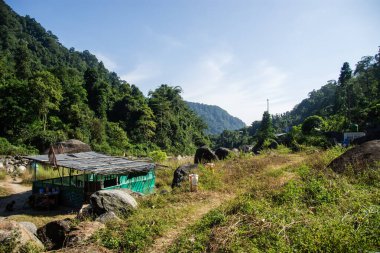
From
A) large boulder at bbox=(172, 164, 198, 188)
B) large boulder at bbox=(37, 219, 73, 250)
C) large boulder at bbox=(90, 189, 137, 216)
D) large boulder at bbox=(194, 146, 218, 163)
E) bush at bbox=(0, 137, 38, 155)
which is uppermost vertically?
bush at bbox=(0, 137, 38, 155)

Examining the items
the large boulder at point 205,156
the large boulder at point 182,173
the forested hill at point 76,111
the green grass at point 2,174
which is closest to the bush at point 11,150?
the forested hill at point 76,111

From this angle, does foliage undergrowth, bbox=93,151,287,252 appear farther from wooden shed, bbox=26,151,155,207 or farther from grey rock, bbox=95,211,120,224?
wooden shed, bbox=26,151,155,207

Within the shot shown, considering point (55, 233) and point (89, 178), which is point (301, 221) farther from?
point (89, 178)

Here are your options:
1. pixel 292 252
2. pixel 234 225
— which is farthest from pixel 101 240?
pixel 292 252

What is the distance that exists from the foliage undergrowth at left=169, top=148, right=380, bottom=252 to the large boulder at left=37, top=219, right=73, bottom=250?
3.53 m

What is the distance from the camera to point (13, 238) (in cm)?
641

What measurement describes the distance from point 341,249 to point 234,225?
2307 millimetres

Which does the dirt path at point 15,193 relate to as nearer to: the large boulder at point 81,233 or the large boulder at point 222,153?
the large boulder at point 81,233

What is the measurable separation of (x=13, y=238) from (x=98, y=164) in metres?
10.0

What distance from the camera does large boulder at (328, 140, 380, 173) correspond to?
912 centimetres

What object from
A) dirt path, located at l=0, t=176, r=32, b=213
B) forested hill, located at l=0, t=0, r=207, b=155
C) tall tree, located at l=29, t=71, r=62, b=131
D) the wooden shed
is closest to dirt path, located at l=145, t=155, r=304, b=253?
the wooden shed

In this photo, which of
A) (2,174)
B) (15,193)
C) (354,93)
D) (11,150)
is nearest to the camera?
(15,193)

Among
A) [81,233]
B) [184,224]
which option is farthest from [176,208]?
[81,233]

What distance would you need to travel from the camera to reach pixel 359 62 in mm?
58906
